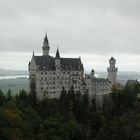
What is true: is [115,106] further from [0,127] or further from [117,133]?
[0,127]

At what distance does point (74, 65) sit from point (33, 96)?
20.3m

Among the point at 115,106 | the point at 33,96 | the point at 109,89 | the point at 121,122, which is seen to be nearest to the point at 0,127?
the point at 33,96

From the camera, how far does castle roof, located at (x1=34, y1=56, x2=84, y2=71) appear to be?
103 meters

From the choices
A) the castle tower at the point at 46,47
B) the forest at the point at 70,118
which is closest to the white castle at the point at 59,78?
the castle tower at the point at 46,47

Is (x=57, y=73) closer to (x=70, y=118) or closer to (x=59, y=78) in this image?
(x=59, y=78)

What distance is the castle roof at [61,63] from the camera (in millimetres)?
103062

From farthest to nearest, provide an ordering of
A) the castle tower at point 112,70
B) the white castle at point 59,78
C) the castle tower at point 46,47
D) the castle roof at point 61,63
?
the castle tower at point 112,70
the castle tower at point 46,47
the castle roof at point 61,63
the white castle at point 59,78

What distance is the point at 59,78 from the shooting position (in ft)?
342

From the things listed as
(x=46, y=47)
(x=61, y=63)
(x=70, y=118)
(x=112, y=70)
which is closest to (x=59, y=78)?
(x=61, y=63)

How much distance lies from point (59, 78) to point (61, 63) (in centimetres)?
450

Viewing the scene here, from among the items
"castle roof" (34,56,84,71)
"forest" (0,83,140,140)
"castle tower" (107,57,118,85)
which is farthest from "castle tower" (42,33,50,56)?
"castle tower" (107,57,118,85)

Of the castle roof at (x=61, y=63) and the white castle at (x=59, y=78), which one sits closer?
the white castle at (x=59, y=78)

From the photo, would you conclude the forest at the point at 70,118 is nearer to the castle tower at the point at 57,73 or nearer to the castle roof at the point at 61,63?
the castle tower at the point at 57,73

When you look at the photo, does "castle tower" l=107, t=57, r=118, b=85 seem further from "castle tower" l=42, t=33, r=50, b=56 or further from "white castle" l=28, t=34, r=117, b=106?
"castle tower" l=42, t=33, r=50, b=56
